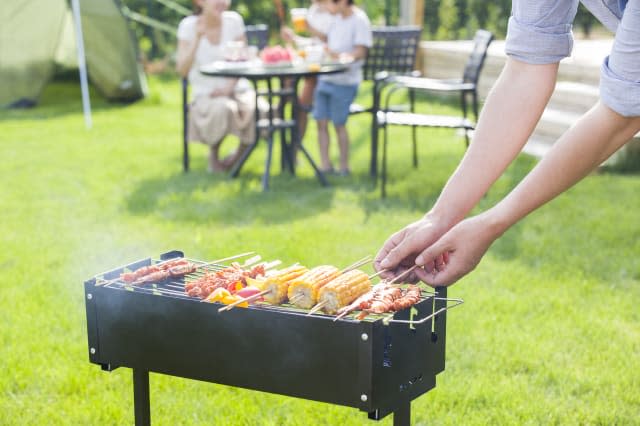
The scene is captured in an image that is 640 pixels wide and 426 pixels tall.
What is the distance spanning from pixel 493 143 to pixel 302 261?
10.1 feet

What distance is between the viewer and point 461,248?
6.51 feet

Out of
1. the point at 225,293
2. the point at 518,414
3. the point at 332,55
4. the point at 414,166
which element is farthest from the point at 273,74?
the point at 225,293

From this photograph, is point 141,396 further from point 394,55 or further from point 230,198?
point 394,55

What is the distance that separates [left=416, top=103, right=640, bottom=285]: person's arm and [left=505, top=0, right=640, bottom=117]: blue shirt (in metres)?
0.06

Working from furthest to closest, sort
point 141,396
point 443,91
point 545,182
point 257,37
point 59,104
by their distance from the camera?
point 59,104
point 257,37
point 443,91
point 141,396
point 545,182

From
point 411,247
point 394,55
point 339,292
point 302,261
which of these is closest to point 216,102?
point 394,55

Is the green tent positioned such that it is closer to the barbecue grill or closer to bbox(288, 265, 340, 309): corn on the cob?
the barbecue grill

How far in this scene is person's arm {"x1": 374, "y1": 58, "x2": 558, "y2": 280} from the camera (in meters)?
2.02

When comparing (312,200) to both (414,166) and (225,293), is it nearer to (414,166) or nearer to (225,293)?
(414,166)

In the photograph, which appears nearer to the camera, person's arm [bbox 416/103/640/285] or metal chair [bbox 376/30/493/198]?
person's arm [bbox 416/103/640/285]

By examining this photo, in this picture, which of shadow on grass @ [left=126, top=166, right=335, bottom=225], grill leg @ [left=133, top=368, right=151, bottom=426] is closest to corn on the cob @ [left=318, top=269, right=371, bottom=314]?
grill leg @ [left=133, top=368, right=151, bottom=426]

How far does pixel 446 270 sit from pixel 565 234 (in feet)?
12.5

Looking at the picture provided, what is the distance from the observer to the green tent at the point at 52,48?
1133 cm

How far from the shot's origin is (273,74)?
23.0 ft
